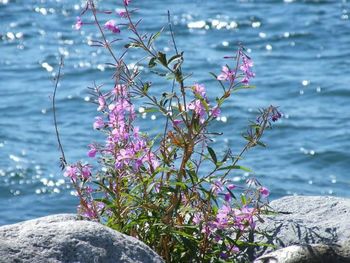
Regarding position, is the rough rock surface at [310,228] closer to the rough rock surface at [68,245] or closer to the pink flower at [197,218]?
the pink flower at [197,218]

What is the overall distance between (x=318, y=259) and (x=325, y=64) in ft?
23.9

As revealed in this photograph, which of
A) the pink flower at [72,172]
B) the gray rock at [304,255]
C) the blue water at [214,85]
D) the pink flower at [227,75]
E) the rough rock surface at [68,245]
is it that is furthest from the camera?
the blue water at [214,85]

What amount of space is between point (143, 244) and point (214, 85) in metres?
6.91

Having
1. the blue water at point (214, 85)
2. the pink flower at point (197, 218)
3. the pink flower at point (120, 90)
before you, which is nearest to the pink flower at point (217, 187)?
the pink flower at point (197, 218)

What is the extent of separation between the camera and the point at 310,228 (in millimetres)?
→ 4699

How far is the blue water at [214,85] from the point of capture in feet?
29.3

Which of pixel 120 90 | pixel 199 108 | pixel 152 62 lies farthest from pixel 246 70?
pixel 120 90

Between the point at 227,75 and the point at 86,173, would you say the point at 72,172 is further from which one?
the point at 227,75

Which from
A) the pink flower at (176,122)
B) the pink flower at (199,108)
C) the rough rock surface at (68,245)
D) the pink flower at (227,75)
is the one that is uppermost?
the pink flower at (227,75)

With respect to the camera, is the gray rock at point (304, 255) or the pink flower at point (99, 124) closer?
the gray rock at point (304, 255)

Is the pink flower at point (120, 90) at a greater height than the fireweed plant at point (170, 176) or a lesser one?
greater

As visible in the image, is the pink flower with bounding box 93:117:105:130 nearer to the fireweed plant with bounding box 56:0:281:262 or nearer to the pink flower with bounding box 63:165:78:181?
the fireweed plant with bounding box 56:0:281:262

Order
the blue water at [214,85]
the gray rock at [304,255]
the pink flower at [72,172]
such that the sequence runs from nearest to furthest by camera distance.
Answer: the gray rock at [304,255] → the pink flower at [72,172] → the blue water at [214,85]

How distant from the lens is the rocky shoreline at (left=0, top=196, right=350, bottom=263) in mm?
3779
